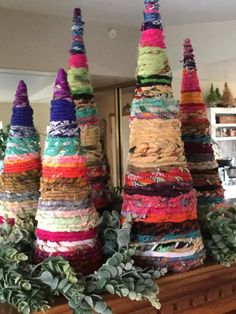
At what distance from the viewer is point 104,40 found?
276 centimetres

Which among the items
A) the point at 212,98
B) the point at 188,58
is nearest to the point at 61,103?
the point at 188,58

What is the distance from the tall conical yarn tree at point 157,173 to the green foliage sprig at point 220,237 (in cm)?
6

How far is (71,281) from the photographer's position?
0.53 m

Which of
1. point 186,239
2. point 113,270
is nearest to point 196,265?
point 186,239

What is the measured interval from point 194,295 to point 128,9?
Result: 2019 mm

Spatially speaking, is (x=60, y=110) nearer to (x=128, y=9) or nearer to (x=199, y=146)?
(x=199, y=146)

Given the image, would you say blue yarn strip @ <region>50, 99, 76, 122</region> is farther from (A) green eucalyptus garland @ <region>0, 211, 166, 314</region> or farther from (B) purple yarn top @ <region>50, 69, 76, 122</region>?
(A) green eucalyptus garland @ <region>0, 211, 166, 314</region>

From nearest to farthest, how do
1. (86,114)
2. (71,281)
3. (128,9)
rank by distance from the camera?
(71,281) < (86,114) < (128,9)

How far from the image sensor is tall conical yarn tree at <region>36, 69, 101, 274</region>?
1.92 ft

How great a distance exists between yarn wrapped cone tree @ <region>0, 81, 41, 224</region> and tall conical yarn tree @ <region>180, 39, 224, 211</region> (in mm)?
303

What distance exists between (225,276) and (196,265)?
6cm

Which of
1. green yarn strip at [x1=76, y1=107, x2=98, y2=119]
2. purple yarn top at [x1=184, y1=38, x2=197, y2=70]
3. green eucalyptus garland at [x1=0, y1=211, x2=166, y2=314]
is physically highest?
purple yarn top at [x1=184, y1=38, x2=197, y2=70]

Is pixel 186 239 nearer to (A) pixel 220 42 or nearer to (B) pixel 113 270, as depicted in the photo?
(B) pixel 113 270

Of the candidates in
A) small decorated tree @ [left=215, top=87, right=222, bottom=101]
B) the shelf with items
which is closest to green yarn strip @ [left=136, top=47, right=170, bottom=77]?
the shelf with items
